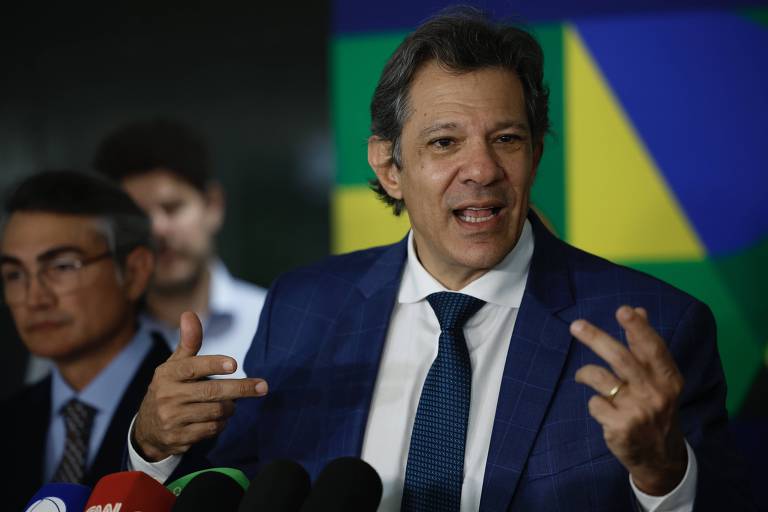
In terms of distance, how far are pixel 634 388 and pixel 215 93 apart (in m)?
1.96

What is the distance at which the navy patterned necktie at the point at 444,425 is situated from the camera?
1.43m

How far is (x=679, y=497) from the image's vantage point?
1.21 meters

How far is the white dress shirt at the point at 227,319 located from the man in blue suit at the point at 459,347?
34.8 inches

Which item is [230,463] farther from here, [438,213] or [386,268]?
[438,213]

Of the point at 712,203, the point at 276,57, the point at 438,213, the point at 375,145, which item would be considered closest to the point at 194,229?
the point at 276,57

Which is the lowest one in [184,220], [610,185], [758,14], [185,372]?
[185,372]

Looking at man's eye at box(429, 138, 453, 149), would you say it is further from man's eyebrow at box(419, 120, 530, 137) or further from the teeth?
the teeth

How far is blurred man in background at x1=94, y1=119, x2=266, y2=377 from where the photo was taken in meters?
2.62

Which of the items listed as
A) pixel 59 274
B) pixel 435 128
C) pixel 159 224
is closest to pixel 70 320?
pixel 59 274

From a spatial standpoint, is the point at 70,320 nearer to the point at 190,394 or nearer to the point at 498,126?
the point at 190,394

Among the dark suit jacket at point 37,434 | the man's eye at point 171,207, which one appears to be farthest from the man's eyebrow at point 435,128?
the man's eye at point 171,207

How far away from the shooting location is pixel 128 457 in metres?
1.54

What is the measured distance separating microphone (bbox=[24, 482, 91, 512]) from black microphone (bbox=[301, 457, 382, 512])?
1.14 feet

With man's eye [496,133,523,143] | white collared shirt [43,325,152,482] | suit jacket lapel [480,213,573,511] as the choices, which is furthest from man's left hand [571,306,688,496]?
white collared shirt [43,325,152,482]
